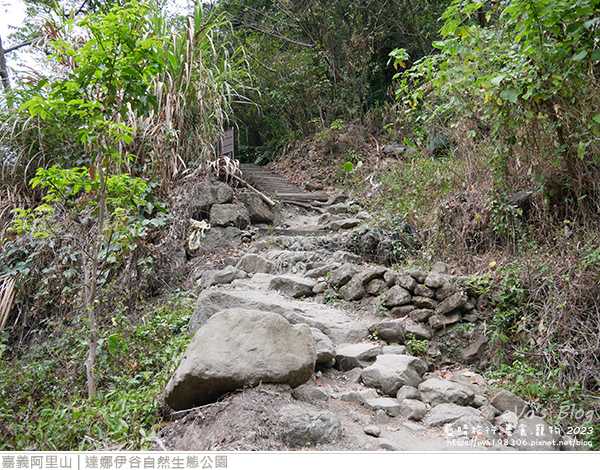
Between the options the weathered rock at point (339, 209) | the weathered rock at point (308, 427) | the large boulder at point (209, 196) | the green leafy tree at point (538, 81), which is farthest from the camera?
the weathered rock at point (339, 209)

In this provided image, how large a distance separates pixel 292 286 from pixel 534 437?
2.40 meters

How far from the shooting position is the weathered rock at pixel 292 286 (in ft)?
13.7

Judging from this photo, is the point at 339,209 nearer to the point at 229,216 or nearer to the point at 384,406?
the point at 229,216

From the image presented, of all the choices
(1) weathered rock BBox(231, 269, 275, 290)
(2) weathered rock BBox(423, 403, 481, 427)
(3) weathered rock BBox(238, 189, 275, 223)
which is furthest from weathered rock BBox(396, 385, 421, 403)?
(3) weathered rock BBox(238, 189, 275, 223)

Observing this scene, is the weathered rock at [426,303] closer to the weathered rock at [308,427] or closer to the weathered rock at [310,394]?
the weathered rock at [310,394]

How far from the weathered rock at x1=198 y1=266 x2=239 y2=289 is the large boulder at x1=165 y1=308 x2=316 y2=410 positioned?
204 cm

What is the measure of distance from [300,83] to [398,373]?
9162mm

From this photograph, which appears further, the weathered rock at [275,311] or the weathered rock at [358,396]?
the weathered rock at [275,311]

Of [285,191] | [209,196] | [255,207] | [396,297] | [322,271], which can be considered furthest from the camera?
[285,191]

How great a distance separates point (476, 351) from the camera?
3287mm

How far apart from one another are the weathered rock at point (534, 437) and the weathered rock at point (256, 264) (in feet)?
9.76

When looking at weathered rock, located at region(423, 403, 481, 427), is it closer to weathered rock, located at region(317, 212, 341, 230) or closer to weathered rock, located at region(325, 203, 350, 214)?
weathered rock, located at region(317, 212, 341, 230)

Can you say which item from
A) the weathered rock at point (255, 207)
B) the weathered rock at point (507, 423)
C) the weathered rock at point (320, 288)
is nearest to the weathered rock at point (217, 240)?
the weathered rock at point (255, 207)

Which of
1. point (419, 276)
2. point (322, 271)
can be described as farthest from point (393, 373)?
point (322, 271)
